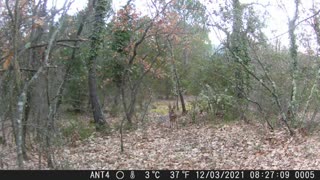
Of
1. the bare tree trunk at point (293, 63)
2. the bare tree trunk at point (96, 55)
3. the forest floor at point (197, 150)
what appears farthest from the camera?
the bare tree trunk at point (96, 55)

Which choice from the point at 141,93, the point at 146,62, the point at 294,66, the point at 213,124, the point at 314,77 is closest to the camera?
the point at 314,77

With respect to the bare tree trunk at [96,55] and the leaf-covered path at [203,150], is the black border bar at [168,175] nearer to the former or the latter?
the leaf-covered path at [203,150]

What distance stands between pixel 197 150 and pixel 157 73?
9178mm

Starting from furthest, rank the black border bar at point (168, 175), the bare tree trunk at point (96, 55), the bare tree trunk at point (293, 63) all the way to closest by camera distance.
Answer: the bare tree trunk at point (96, 55) < the bare tree trunk at point (293, 63) < the black border bar at point (168, 175)

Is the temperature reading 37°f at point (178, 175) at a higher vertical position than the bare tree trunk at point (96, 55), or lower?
lower

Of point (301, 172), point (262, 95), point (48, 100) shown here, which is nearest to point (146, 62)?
point (262, 95)

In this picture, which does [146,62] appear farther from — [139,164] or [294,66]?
[139,164]

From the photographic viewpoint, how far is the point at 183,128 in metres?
15.9

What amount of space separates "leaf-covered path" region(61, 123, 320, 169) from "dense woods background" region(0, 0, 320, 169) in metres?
0.03

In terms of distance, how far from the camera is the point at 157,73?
798 inches

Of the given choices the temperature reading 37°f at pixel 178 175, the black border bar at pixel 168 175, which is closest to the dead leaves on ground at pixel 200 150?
the black border bar at pixel 168 175

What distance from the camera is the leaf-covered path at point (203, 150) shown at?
9.29 metres

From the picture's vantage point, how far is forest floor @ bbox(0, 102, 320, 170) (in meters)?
9.25

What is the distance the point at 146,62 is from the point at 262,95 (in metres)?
7.21
